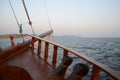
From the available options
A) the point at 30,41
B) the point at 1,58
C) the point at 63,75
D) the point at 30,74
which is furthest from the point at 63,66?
the point at 30,41

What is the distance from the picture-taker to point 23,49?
19.0 feet

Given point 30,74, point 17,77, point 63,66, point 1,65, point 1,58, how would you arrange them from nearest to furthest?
point 63,66, point 30,74, point 17,77, point 1,65, point 1,58

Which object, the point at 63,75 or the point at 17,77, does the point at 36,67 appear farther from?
the point at 63,75

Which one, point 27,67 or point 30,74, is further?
point 27,67

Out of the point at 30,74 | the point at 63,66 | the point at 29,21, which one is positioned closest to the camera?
the point at 63,66

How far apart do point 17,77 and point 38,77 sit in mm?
823

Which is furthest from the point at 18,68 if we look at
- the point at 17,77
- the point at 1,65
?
the point at 1,65

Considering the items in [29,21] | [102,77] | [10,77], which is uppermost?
[29,21]

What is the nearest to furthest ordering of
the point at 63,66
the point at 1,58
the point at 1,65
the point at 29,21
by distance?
the point at 63,66, the point at 1,65, the point at 1,58, the point at 29,21

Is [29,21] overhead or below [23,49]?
overhead

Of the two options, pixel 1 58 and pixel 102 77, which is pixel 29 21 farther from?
pixel 102 77

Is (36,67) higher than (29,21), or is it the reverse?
(29,21)

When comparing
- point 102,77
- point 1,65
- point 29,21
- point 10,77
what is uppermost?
point 29,21

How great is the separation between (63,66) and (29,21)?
326 centimetres
